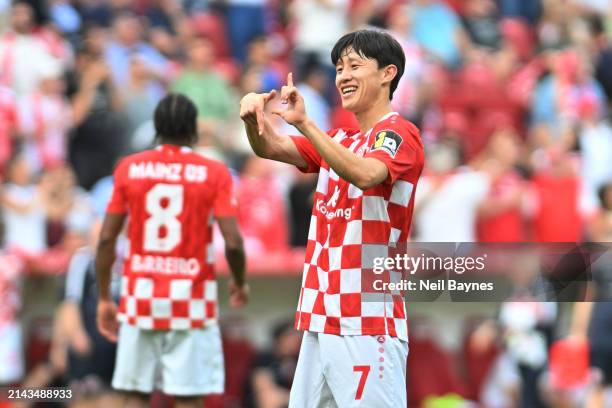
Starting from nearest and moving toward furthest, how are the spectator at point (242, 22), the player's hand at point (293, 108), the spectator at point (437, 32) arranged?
the player's hand at point (293, 108) < the spectator at point (242, 22) < the spectator at point (437, 32)

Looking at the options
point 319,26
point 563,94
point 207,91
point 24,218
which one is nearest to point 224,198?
point 24,218

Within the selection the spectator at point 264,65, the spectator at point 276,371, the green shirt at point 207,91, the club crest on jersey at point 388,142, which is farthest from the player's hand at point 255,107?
the spectator at point 264,65

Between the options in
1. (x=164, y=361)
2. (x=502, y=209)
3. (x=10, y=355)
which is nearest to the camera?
(x=164, y=361)

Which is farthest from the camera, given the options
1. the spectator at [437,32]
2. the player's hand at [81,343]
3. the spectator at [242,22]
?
the spectator at [437,32]

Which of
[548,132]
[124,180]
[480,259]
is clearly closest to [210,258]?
[124,180]

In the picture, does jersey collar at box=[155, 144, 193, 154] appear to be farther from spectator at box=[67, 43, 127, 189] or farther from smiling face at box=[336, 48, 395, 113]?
spectator at box=[67, 43, 127, 189]

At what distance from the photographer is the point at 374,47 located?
6.29 meters

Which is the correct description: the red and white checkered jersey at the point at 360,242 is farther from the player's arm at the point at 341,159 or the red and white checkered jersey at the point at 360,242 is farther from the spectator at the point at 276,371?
the spectator at the point at 276,371

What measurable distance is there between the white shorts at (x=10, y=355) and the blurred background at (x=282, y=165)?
0.9 inches

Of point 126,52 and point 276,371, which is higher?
point 126,52

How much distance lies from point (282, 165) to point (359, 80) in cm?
713

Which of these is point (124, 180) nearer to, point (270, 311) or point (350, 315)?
point (350, 315)

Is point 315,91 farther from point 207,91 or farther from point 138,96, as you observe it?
point 138,96

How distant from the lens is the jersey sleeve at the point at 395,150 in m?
6.03
